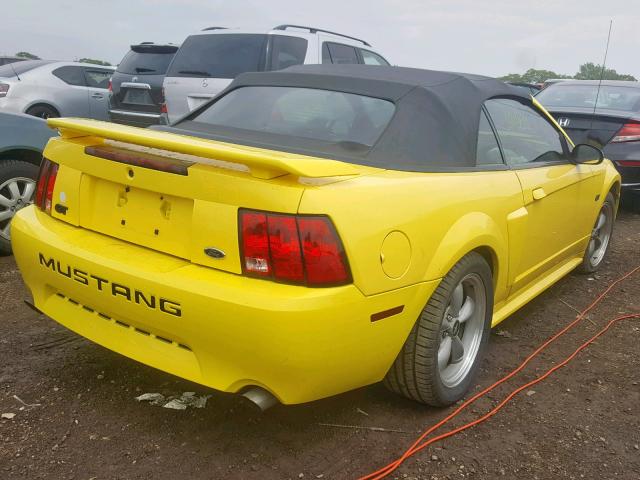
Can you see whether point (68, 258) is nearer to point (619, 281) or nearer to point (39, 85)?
point (619, 281)

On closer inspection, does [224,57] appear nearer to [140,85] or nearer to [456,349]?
[140,85]

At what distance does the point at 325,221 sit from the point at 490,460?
3.79ft

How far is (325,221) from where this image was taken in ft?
6.97

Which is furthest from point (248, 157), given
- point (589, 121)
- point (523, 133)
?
point (589, 121)

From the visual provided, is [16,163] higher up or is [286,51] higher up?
[286,51]

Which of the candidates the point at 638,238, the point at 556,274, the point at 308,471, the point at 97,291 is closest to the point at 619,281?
the point at 556,274

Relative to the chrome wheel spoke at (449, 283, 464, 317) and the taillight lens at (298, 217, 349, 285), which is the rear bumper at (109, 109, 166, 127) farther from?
the taillight lens at (298, 217, 349, 285)

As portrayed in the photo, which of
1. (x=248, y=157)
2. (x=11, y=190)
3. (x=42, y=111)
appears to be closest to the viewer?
(x=248, y=157)

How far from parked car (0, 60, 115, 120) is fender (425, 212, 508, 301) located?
30.6 ft

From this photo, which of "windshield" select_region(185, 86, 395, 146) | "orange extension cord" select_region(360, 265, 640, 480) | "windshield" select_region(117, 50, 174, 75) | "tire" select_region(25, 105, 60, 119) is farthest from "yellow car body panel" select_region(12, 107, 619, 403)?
"tire" select_region(25, 105, 60, 119)

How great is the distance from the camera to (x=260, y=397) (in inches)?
87.7

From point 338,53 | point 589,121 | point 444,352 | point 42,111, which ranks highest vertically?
point 338,53

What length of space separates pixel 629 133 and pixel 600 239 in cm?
232

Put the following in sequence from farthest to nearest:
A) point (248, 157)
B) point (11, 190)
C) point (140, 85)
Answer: point (140, 85) < point (11, 190) < point (248, 157)
